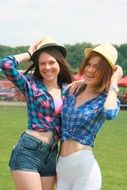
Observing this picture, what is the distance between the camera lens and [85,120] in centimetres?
389

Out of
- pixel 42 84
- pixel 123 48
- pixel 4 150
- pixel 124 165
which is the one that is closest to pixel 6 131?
pixel 4 150

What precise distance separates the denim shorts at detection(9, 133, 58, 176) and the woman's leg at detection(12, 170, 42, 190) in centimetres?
4

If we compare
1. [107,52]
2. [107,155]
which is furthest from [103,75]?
[107,155]

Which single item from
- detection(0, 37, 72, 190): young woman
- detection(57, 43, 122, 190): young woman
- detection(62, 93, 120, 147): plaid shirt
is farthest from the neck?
detection(62, 93, 120, 147): plaid shirt

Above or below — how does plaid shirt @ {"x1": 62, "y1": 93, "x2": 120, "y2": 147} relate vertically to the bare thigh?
above

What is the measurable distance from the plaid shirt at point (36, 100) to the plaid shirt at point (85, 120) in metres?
0.15

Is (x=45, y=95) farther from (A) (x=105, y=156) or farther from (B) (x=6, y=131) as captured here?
(B) (x=6, y=131)

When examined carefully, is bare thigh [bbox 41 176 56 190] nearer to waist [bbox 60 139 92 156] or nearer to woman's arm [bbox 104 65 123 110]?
waist [bbox 60 139 92 156]

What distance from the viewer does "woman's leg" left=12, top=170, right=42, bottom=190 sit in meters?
3.96

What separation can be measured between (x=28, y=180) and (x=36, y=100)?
630 mm

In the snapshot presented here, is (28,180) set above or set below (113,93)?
below

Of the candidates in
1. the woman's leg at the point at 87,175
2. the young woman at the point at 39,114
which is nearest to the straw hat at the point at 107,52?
the young woman at the point at 39,114

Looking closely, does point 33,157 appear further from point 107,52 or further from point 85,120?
point 107,52

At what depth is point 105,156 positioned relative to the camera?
36.0 ft
